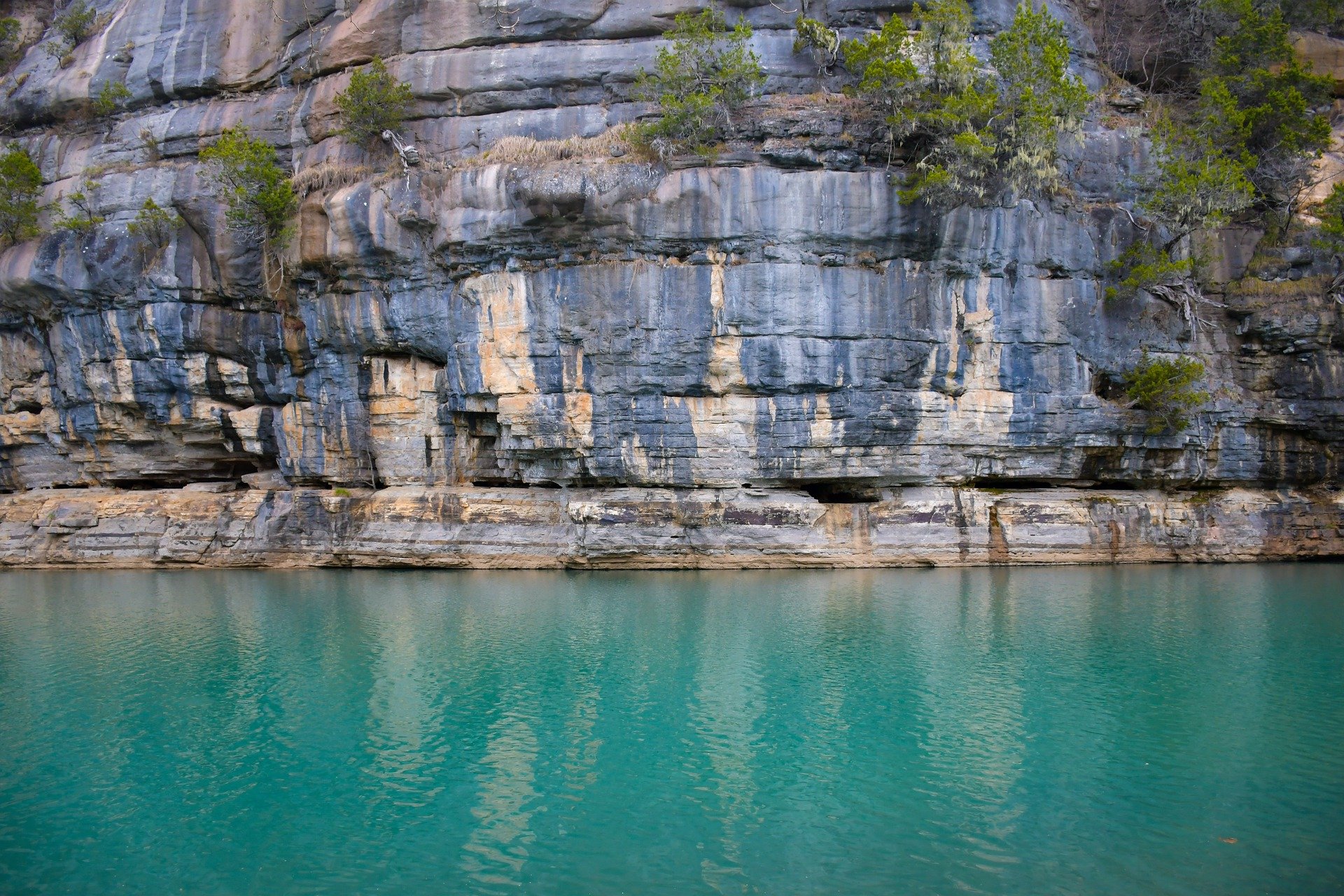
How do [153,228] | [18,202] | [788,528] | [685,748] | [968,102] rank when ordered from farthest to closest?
[18,202] < [153,228] < [788,528] < [968,102] < [685,748]

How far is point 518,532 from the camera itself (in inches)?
1081

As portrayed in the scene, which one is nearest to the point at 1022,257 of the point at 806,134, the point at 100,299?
the point at 806,134

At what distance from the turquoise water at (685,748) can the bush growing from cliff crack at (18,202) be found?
18.4 metres

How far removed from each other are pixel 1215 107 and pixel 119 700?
3297 centimetres

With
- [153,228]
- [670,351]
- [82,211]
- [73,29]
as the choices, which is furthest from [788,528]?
[73,29]

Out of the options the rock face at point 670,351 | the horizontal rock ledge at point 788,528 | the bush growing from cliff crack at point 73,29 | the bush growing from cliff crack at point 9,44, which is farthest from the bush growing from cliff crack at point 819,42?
the bush growing from cliff crack at point 9,44

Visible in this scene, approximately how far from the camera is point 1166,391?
2650 centimetres

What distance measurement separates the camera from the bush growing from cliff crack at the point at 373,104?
29.8m

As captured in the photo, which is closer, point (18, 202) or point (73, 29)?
point (18, 202)

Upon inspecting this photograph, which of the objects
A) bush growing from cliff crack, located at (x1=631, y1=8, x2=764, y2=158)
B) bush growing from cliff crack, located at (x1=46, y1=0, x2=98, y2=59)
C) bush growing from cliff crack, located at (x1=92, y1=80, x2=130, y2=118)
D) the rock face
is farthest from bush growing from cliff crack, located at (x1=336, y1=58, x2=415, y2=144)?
bush growing from cliff crack, located at (x1=46, y1=0, x2=98, y2=59)

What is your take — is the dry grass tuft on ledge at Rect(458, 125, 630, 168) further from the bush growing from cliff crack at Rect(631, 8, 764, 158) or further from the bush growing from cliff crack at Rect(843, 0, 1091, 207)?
the bush growing from cliff crack at Rect(843, 0, 1091, 207)

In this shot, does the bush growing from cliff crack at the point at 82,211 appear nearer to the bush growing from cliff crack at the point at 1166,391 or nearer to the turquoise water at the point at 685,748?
the turquoise water at the point at 685,748

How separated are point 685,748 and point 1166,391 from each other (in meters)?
21.4

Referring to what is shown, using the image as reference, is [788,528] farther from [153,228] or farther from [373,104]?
[153,228]
